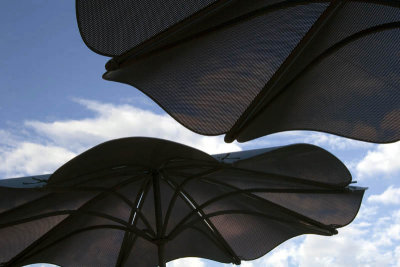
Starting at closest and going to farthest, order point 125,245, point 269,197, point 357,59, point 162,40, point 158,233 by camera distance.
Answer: point 162,40, point 357,59, point 158,233, point 269,197, point 125,245

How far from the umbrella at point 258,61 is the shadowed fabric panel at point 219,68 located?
0.09 ft

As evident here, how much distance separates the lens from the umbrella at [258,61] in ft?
37.1


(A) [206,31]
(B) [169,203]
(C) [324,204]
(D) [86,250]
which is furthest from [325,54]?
(D) [86,250]

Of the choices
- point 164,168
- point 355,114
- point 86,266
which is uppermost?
point 355,114

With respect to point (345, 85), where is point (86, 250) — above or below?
below

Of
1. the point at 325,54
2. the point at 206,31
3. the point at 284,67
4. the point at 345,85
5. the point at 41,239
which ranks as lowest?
the point at 41,239

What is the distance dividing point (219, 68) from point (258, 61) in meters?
1.03

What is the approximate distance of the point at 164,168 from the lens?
16609 millimetres

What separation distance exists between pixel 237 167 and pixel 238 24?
5417mm

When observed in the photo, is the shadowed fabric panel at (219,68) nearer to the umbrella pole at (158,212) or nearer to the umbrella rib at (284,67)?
the umbrella rib at (284,67)

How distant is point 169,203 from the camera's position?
18531mm

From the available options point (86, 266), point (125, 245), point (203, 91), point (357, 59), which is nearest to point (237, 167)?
point (203, 91)

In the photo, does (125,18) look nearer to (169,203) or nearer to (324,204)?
(169,203)

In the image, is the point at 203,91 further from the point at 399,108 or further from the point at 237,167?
the point at 399,108
